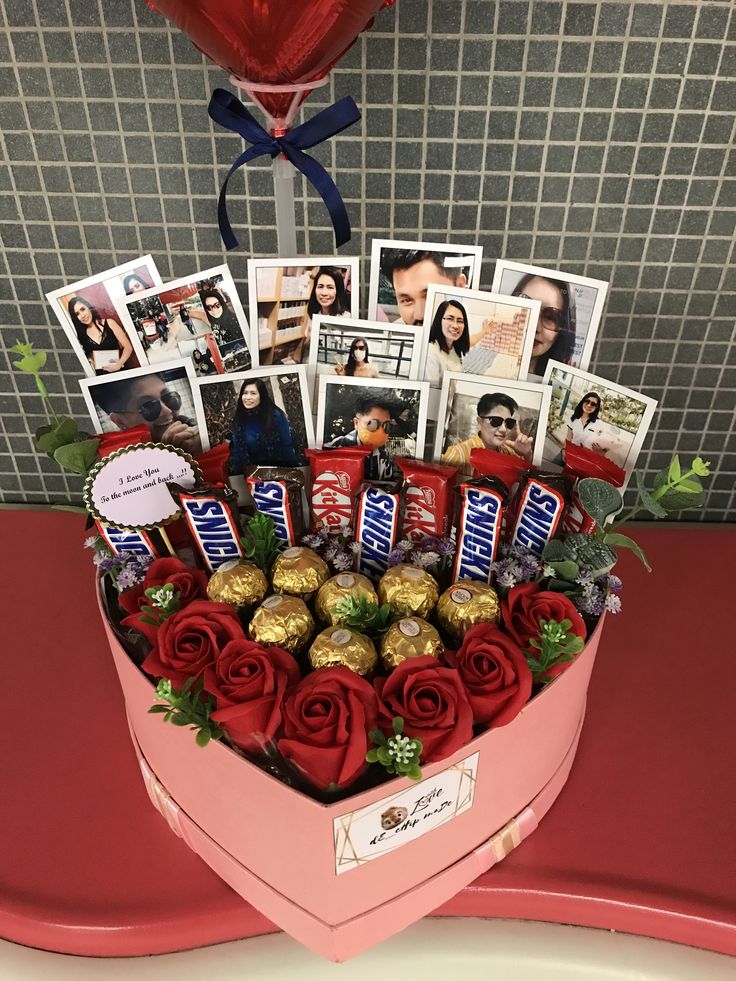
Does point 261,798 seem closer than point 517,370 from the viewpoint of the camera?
Yes

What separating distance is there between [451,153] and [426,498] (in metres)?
0.45

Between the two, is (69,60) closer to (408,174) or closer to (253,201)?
(253,201)

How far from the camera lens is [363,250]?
1072 mm

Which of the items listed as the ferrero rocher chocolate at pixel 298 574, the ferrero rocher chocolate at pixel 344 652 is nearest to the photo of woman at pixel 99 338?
the ferrero rocher chocolate at pixel 298 574

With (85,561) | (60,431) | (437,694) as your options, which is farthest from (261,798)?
(85,561)

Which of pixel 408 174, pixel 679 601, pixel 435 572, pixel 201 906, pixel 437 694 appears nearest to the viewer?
pixel 437 694

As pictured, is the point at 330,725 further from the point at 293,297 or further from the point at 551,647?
the point at 293,297

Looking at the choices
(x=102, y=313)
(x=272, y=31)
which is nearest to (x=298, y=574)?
(x=102, y=313)

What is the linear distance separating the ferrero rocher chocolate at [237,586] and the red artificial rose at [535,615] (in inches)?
10.0

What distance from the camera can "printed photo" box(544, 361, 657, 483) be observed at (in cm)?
87

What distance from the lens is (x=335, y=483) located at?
91cm

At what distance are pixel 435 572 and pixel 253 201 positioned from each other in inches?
21.6

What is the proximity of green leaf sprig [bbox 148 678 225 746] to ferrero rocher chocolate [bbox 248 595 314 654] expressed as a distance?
3.5 inches

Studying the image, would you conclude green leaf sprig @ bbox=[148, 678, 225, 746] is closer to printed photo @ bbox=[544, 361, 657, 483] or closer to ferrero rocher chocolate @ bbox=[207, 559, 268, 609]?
ferrero rocher chocolate @ bbox=[207, 559, 268, 609]
